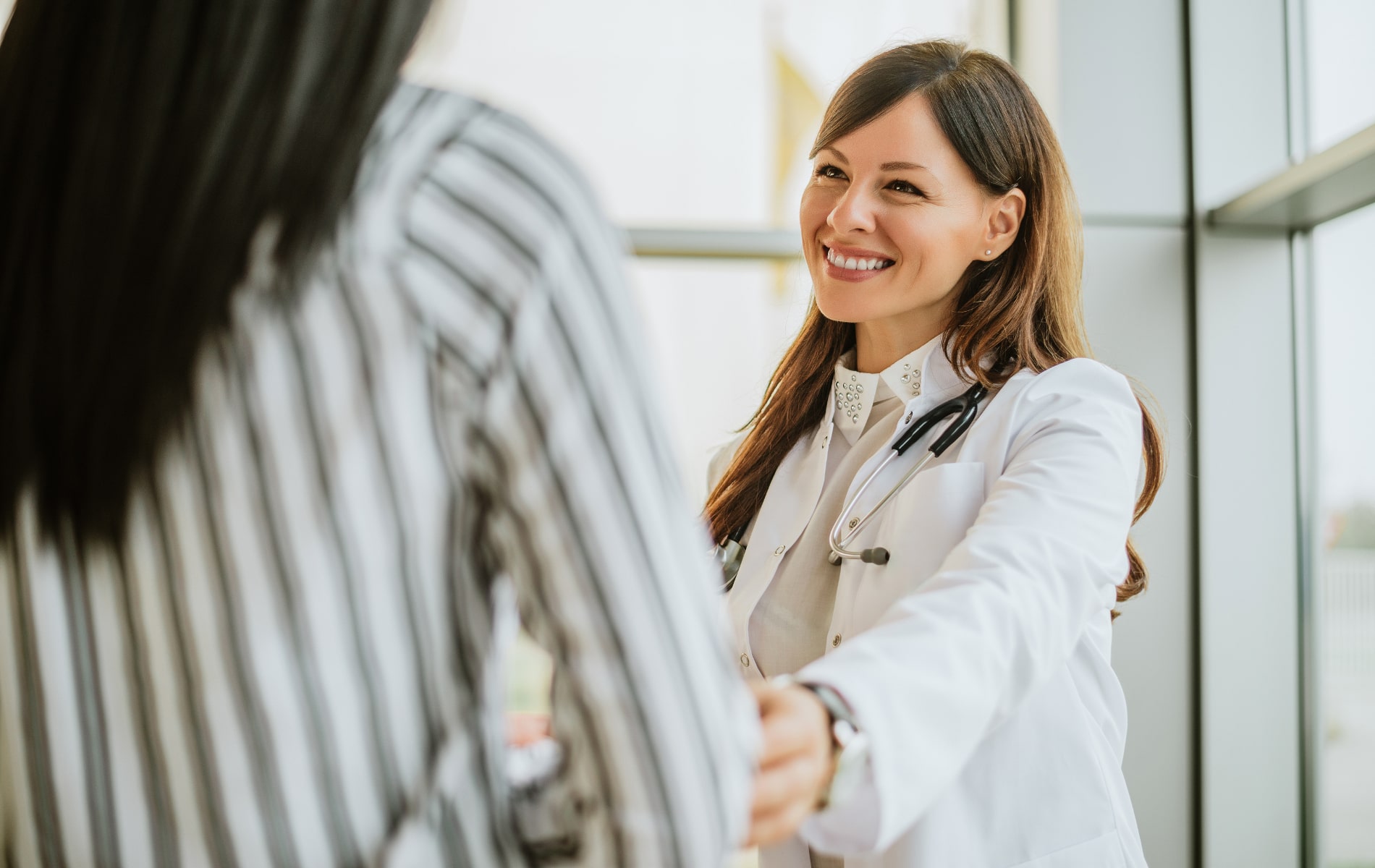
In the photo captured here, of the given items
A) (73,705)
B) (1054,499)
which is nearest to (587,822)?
(73,705)

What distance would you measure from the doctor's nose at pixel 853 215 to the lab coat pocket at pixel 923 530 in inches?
16.4

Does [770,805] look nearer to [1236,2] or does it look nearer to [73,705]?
[73,705]

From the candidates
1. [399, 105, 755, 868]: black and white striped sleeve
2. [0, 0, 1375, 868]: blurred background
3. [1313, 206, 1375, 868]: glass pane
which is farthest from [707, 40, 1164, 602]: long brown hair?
[399, 105, 755, 868]: black and white striped sleeve

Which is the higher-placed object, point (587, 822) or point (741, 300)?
point (741, 300)

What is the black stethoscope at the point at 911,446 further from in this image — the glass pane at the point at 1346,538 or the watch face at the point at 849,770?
the glass pane at the point at 1346,538

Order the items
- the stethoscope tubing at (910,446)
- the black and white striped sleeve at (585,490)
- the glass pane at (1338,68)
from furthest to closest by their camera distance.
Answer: the glass pane at (1338,68) < the stethoscope tubing at (910,446) < the black and white striped sleeve at (585,490)

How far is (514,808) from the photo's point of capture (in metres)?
0.70

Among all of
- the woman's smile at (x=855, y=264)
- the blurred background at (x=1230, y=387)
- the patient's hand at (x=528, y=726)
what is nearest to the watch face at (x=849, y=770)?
the patient's hand at (x=528, y=726)

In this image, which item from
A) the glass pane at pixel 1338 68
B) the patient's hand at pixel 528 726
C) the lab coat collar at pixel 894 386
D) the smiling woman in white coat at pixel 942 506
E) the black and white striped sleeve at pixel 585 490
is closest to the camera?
the black and white striped sleeve at pixel 585 490

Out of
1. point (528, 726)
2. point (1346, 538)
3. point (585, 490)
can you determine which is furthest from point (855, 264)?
point (1346, 538)

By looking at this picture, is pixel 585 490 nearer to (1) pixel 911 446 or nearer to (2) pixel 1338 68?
(1) pixel 911 446

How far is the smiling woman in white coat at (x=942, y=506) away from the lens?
40.9 inches

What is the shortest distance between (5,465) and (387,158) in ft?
1.02

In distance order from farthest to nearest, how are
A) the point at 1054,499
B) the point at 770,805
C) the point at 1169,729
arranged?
the point at 1169,729, the point at 1054,499, the point at 770,805
